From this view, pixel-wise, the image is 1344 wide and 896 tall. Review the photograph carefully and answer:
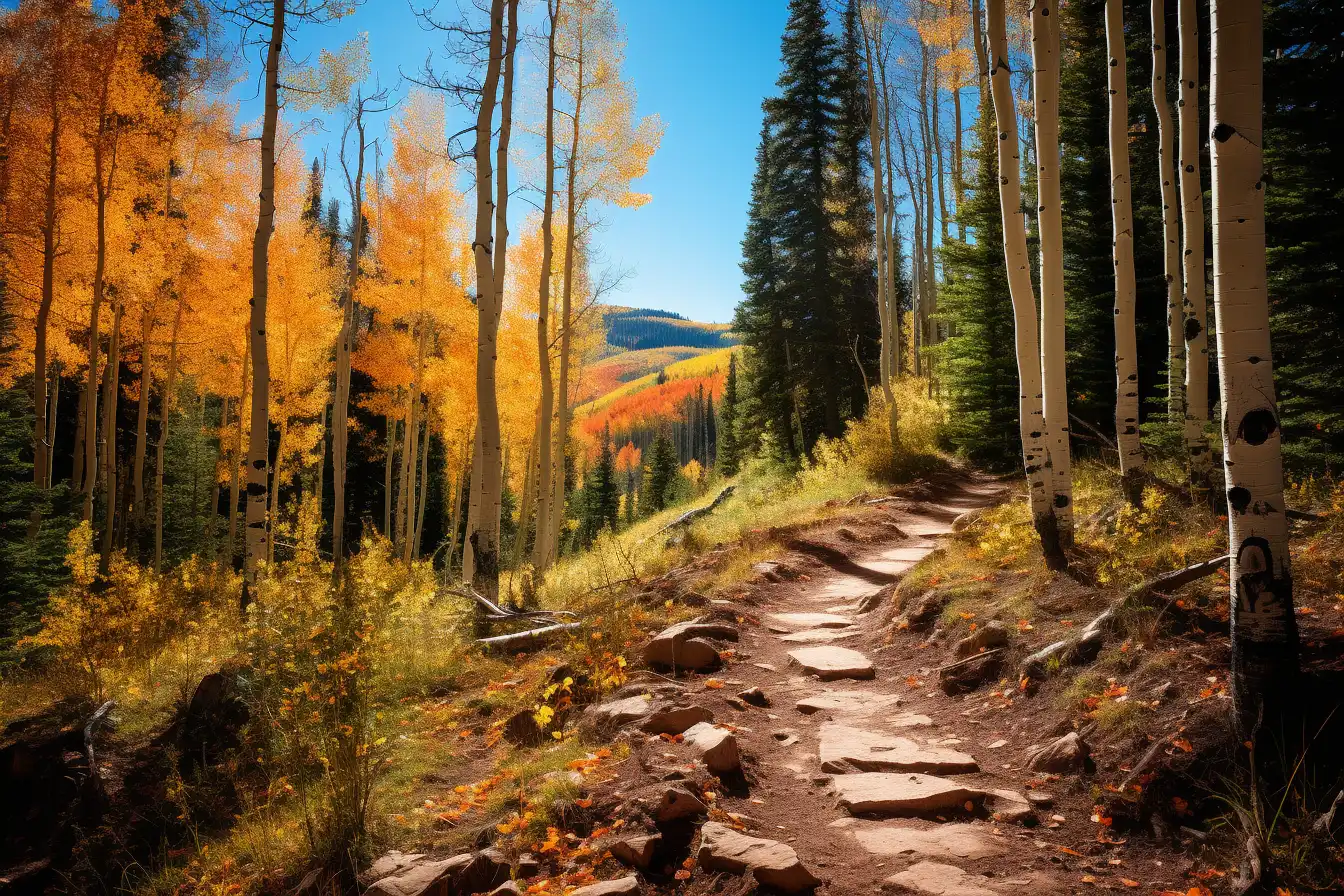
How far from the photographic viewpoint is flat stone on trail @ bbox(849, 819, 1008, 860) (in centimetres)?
248

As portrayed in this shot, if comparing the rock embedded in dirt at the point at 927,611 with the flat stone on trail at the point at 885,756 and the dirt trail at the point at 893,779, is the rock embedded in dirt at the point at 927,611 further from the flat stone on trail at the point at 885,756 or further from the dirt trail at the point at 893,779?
the flat stone on trail at the point at 885,756

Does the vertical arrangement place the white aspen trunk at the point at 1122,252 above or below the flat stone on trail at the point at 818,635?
above

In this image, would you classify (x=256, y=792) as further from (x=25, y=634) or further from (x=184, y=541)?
(x=184, y=541)

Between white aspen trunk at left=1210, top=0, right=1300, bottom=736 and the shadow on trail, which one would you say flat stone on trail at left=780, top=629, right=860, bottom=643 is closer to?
the shadow on trail

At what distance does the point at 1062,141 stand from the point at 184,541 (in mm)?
23469

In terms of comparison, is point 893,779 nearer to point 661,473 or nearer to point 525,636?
point 525,636

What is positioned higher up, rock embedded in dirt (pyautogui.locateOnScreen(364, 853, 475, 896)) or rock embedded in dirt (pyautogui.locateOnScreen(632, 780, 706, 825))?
rock embedded in dirt (pyautogui.locateOnScreen(632, 780, 706, 825))

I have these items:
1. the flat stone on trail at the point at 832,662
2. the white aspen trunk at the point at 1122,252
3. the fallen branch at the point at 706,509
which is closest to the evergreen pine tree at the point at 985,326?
the white aspen trunk at the point at 1122,252

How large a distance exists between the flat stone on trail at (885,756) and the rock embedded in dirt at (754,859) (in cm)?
89

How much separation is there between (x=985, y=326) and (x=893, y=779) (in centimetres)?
1191

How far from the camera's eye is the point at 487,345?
6.66m

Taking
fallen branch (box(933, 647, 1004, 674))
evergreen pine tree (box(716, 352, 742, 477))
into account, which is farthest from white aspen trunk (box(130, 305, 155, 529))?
evergreen pine tree (box(716, 352, 742, 477))

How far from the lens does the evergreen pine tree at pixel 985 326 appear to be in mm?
12805

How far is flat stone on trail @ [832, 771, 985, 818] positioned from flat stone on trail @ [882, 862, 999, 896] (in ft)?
1.42
